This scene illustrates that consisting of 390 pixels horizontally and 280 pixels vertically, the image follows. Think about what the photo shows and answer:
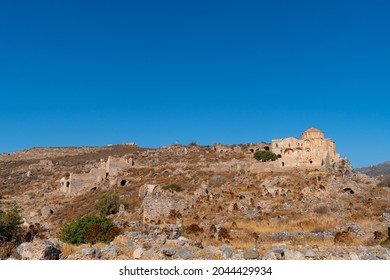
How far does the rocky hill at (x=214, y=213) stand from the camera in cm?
930

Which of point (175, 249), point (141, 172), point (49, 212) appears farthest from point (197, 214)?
point (141, 172)

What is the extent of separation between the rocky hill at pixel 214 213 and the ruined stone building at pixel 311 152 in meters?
3.88

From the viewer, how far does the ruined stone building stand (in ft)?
139

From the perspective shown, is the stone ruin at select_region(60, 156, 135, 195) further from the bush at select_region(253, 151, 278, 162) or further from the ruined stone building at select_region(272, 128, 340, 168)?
the ruined stone building at select_region(272, 128, 340, 168)

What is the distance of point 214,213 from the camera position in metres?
23.7

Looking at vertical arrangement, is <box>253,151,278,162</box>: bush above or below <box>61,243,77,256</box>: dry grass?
above

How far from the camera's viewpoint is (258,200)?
26656 mm

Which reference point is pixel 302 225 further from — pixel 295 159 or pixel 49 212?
pixel 49 212

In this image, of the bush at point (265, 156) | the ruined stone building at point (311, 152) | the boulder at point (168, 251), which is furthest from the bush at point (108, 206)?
the bush at point (265, 156)

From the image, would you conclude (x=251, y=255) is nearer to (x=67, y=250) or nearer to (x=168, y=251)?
(x=168, y=251)

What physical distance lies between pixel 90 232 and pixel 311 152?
37.7 metres

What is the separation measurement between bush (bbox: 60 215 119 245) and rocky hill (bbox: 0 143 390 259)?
463 millimetres

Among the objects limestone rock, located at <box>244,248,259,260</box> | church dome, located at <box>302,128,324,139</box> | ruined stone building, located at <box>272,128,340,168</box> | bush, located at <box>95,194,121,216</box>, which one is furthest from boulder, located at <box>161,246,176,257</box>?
church dome, located at <box>302,128,324,139</box>

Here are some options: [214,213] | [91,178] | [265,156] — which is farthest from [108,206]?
[265,156]
